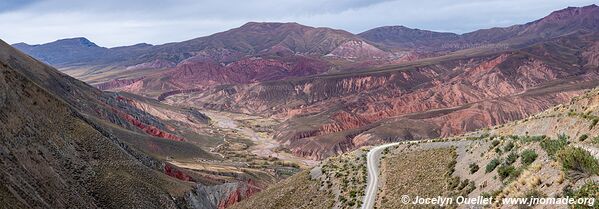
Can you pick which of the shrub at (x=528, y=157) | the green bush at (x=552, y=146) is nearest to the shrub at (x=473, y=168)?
the shrub at (x=528, y=157)

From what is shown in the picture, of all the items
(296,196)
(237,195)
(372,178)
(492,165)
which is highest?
(492,165)

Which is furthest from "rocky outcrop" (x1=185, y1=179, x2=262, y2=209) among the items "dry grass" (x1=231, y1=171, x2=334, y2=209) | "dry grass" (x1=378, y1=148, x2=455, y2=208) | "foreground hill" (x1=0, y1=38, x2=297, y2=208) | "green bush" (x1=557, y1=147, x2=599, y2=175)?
"green bush" (x1=557, y1=147, x2=599, y2=175)

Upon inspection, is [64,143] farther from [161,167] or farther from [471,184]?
[471,184]

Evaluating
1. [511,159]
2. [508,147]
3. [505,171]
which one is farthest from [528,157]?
[508,147]

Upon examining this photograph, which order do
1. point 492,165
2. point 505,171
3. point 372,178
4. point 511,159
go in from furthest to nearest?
point 372,178 < point 492,165 < point 511,159 < point 505,171

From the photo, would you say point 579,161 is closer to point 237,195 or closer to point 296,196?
point 296,196

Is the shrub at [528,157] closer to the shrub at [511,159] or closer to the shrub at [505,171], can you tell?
the shrub at [505,171]
